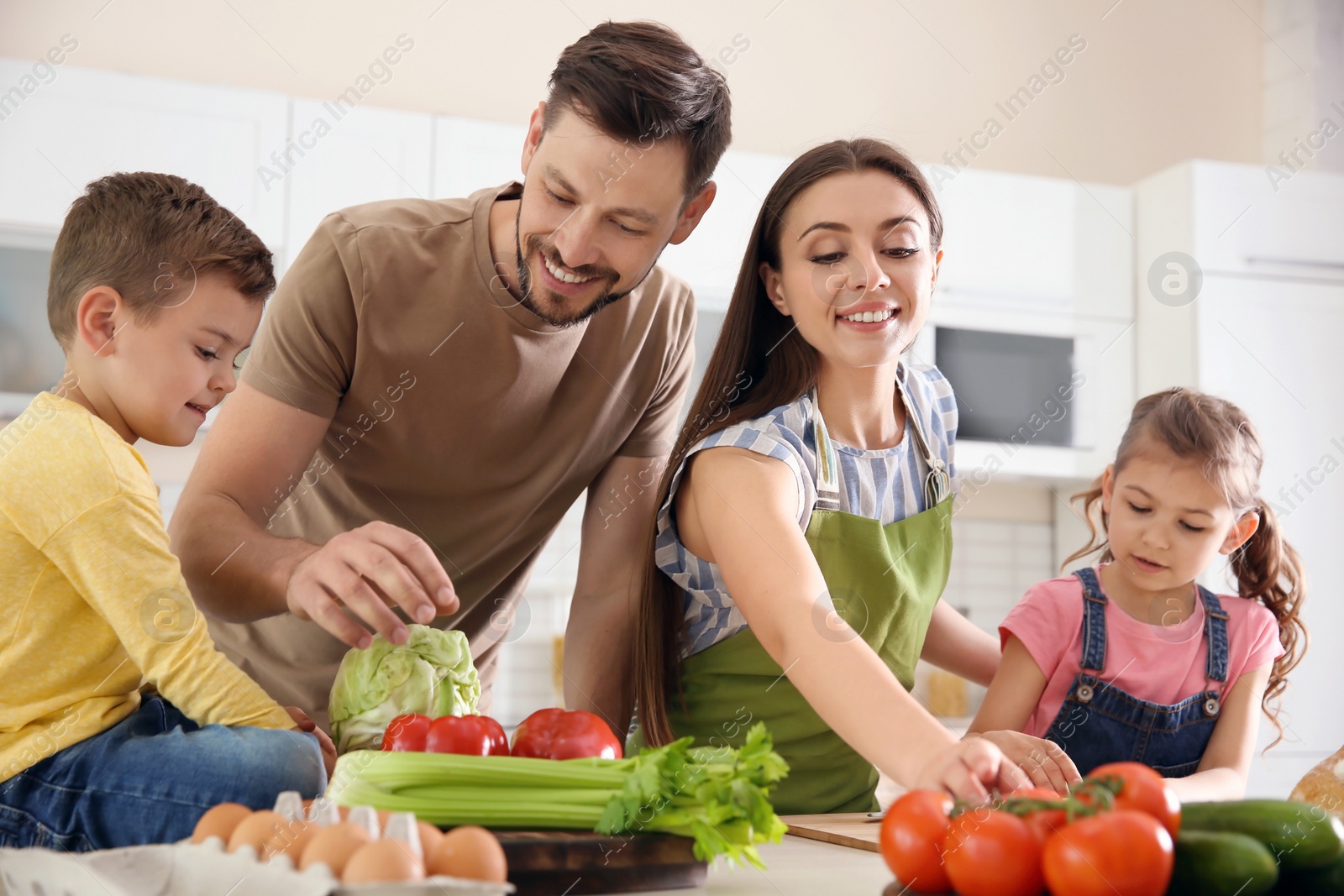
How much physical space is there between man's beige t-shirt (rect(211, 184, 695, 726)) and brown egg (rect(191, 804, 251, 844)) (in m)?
0.70

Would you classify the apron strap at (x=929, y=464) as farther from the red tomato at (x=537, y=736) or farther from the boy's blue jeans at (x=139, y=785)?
the boy's blue jeans at (x=139, y=785)

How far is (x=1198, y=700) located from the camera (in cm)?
142

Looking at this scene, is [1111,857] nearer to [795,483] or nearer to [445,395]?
[795,483]

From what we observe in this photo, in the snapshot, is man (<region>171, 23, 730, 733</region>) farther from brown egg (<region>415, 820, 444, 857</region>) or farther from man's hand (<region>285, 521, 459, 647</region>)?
brown egg (<region>415, 820, 444, 857</region>)

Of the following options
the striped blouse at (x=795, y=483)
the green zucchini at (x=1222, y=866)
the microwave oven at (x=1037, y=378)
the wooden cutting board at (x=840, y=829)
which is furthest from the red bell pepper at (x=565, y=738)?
the microwave oven at (x=1037, y=378)

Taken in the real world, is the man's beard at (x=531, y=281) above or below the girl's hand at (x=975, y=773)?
above

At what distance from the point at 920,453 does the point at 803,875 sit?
647 mm

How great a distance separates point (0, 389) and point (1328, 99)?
3728 millimetres

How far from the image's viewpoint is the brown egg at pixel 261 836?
693 millimetres

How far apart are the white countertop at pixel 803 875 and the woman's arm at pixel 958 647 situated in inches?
22.4

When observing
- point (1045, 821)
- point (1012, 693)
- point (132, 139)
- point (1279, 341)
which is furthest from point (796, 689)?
point (1279, 341)

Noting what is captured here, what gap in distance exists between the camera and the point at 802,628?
1054 mm

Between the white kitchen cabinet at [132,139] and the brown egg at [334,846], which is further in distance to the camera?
the white kitchen cabinet at [132,139]

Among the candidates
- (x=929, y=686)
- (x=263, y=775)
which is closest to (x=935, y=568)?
(x=263, y=775)
